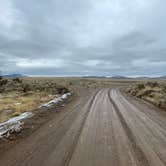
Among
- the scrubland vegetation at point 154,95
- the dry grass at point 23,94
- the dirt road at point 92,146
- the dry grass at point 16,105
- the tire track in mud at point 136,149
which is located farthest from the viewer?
the scrubland vegetation at point 154,95

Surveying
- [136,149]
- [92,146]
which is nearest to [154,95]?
[136,149]

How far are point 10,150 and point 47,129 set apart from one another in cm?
279

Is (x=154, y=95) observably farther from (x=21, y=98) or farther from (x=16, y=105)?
(x=21, y=98)

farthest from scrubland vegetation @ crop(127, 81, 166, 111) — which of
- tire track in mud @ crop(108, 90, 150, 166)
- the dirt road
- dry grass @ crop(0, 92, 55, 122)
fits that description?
dry grass @ crop(0, 92, 55, 122)

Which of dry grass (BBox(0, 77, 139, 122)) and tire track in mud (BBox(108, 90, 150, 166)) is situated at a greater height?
tire track in mud (BBox(108, 90, 150, 166))

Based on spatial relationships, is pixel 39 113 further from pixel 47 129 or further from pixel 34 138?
pixel 34 138

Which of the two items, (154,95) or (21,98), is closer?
(154,95)

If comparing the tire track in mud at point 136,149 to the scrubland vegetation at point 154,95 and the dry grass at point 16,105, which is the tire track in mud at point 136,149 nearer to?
the dry grass at point 16,105

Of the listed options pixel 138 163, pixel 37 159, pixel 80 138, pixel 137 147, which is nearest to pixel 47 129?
pixel 80 138

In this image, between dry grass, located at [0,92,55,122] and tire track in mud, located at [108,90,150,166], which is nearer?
tire track in mud, located at [108,90,150,166]

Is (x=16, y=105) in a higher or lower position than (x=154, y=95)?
lower

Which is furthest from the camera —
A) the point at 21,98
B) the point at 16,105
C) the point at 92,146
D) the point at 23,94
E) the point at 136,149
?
the point at 23,94

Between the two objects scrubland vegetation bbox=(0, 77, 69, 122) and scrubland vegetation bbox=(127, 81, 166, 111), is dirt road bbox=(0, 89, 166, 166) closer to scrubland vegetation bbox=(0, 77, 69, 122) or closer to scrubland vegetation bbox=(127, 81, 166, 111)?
scrubland vegetation bbox=(0, 77, 69, 122)

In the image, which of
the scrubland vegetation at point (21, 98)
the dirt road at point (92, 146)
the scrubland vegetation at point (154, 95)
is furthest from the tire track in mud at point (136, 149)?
the scrubland vegetation at point (154, 95)
